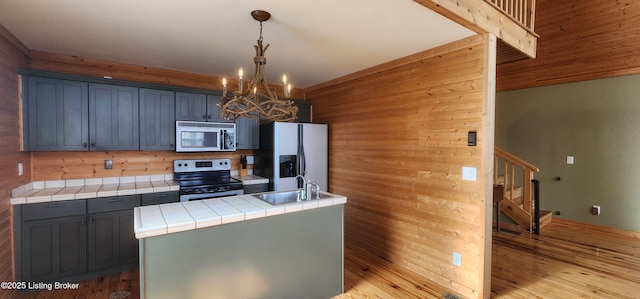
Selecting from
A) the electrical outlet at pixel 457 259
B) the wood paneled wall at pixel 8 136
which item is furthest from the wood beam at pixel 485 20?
the wood paneled wall at pixel 8 136

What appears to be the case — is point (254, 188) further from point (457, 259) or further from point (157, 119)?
point (457, 259)

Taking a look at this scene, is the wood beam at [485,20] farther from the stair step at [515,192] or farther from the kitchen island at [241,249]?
the stair step at [515,192]

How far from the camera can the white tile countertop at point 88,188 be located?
8.66ft

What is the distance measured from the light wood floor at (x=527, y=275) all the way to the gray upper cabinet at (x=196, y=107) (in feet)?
6.37

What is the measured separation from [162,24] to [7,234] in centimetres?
226

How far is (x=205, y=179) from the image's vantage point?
393 cm

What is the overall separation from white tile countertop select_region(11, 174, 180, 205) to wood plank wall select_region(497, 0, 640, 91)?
6.15 metres

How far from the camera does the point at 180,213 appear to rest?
79.6 inches

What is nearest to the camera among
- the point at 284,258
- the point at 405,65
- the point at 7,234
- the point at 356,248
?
the point at 284,258

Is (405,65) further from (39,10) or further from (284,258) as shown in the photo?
(39,10)

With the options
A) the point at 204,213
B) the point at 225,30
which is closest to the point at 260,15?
the point at 225,30

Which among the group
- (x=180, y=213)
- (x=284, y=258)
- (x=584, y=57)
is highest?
(x=584, y=57)

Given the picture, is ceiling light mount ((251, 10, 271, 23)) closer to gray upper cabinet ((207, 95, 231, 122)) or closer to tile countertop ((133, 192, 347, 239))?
tile countertop ((133, 192, 347, 239))

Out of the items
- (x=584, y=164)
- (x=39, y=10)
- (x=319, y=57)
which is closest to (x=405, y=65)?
(x=319, y=57)
